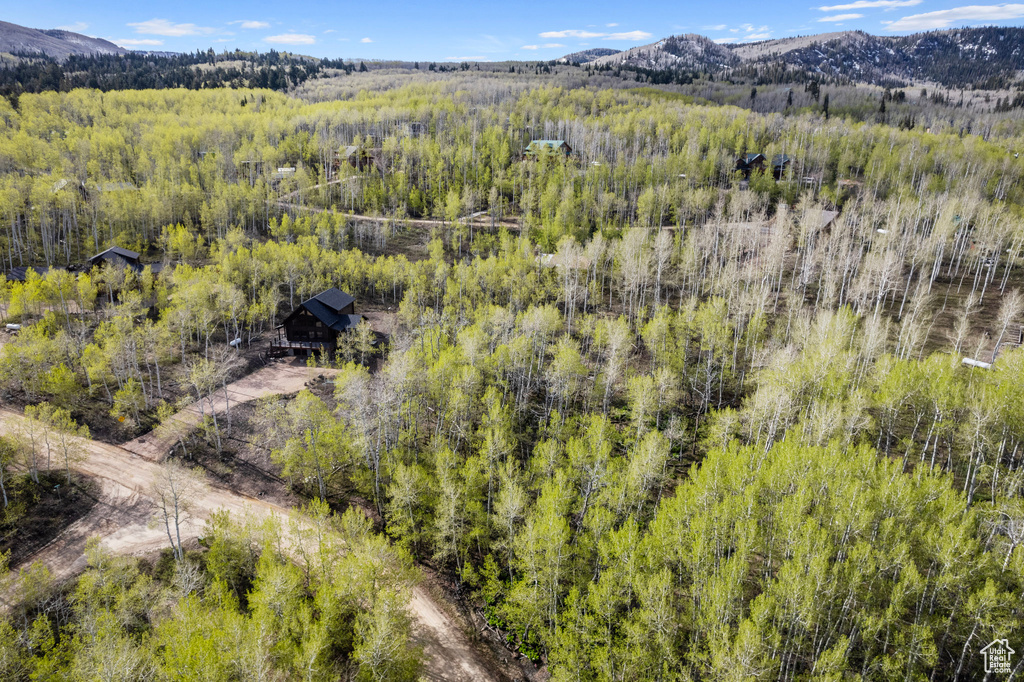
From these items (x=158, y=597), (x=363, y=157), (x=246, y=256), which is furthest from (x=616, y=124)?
(x=158, y=597)

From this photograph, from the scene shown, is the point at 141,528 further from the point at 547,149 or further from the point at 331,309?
the point at 547,149

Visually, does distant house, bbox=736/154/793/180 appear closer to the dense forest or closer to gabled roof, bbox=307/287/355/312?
the dense forest

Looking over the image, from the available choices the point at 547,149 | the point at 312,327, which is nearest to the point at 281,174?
the point at 547,149

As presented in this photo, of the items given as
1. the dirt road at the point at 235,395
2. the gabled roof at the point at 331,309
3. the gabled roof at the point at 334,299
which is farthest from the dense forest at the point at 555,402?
the gabled roof at the point at 334,299

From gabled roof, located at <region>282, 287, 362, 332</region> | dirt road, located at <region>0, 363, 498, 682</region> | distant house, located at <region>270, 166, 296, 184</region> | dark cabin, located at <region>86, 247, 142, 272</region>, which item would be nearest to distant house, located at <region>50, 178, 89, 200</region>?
dark cabin, located at <region>86, 247, 142, 272</region>

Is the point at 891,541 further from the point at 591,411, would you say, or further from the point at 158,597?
the point at 158,597

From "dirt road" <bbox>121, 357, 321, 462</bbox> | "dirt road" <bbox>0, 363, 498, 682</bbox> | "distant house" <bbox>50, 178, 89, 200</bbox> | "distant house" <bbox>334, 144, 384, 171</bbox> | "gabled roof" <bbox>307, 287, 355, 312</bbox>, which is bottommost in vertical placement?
"dirt road" <bbox>0, 363, 498, 682</bbox>

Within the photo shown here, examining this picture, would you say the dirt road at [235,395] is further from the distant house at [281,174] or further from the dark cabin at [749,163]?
the dark cabin at [749,163]
